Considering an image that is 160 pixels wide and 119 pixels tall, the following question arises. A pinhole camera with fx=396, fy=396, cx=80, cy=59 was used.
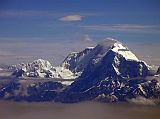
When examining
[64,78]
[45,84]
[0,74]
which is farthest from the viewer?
[64,78]

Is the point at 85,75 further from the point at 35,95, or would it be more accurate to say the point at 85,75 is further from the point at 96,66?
the point at 35,95

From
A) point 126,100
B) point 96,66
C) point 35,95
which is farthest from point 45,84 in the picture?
point 126,100

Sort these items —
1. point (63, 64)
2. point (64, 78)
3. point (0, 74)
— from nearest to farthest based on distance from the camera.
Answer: point (0, 74) → point (64, 78) → point (63, 64)

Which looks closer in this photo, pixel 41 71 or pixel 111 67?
pixel 111 67

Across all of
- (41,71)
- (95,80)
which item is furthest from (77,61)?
(95,80)

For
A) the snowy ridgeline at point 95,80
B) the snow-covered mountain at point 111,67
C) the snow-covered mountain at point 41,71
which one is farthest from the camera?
the snow-covered mountain at point 41,71

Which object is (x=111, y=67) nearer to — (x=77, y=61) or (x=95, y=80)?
(x=95, y=80)

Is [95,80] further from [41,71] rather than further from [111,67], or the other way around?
[41,71]
